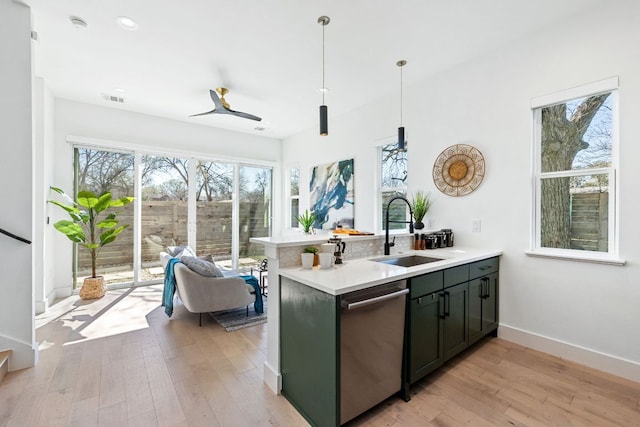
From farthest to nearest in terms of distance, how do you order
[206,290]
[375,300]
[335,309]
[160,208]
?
[160,208] < [206,290] < [375,300] < [335,309]

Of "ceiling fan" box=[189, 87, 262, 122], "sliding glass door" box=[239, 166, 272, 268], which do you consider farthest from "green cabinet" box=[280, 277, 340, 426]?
"sliding glass door" box=[239, 166, 272, 268]

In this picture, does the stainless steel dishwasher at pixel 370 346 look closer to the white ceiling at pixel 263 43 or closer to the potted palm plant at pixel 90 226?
the white ceiling at pixel 263 43

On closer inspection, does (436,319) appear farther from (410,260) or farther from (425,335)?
(410,260)

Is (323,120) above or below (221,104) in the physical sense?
below

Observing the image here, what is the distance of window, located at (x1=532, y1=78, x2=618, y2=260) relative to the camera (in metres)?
2.40

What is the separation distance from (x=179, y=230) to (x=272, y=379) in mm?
4123

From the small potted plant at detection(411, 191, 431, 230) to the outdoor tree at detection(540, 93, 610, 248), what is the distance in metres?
1.17

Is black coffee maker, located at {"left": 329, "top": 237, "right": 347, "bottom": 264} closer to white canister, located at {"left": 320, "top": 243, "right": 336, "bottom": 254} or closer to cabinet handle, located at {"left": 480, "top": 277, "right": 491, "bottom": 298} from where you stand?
white canister, located at {"left": 320, "top": 243, "right": 336, "bottom": 254}

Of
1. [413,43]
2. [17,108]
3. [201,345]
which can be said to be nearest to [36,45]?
[17,108]

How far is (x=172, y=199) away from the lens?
5.33 m

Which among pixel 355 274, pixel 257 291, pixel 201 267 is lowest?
pixel 257 291

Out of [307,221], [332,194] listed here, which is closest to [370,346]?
[332,194]

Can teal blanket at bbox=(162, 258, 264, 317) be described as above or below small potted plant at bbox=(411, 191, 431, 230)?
below

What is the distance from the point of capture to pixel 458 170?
3.35 metres
